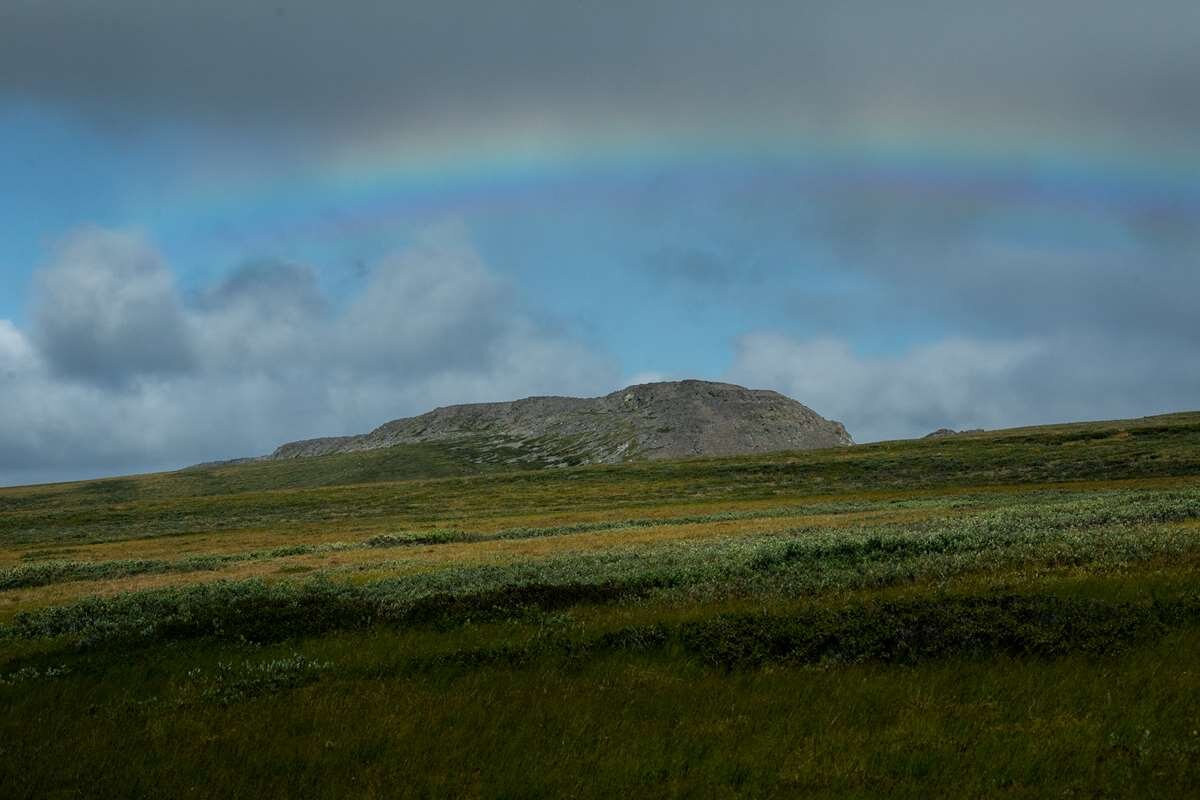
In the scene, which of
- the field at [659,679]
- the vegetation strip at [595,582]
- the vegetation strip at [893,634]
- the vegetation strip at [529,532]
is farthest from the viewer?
the vegetation strip at [529,532]

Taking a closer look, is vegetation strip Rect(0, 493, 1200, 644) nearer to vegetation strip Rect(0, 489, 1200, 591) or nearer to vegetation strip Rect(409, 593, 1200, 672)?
vegetation strip Rect(0, 489, 1200, 591)

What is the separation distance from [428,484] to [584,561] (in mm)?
142188

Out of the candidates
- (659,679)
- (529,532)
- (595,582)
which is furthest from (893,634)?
(529,532)

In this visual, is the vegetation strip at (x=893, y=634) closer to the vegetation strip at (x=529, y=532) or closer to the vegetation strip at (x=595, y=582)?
the vegetation strip at (x=595, y=582)

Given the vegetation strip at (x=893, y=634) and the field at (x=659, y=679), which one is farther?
the vegetation strip at (x=893, y=634)

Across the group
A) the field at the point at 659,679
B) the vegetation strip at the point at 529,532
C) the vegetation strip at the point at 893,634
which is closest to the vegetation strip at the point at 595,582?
the field at the point at 659,679

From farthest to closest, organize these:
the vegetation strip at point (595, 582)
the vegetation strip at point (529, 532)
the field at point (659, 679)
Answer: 1. the vegetation strip at point (529, 532)
2. the vegetation strip at point (595, 582)
3. the field at point (659, 679)

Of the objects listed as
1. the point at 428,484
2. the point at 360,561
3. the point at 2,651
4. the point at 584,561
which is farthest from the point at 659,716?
the point at 428,484

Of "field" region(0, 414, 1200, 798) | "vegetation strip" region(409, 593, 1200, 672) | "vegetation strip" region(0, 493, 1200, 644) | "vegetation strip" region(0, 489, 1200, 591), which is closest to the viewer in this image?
"field" region(0, 414, 1200, 798)

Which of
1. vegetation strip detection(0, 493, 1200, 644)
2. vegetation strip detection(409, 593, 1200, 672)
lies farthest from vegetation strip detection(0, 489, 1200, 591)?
vegetation strip detection(409, 593, 1200, 672)

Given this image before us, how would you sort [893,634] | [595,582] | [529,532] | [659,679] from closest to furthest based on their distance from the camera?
[659,679]
[893,634]
[595,582]
[529,532]

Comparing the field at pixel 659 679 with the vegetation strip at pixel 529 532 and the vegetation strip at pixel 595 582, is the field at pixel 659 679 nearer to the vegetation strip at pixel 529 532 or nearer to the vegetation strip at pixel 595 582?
the vegetation strip at pixel 595 582

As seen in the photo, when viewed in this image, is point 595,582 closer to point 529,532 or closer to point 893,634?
point 893,634

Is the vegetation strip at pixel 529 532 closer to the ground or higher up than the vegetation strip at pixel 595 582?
closer to the ground
